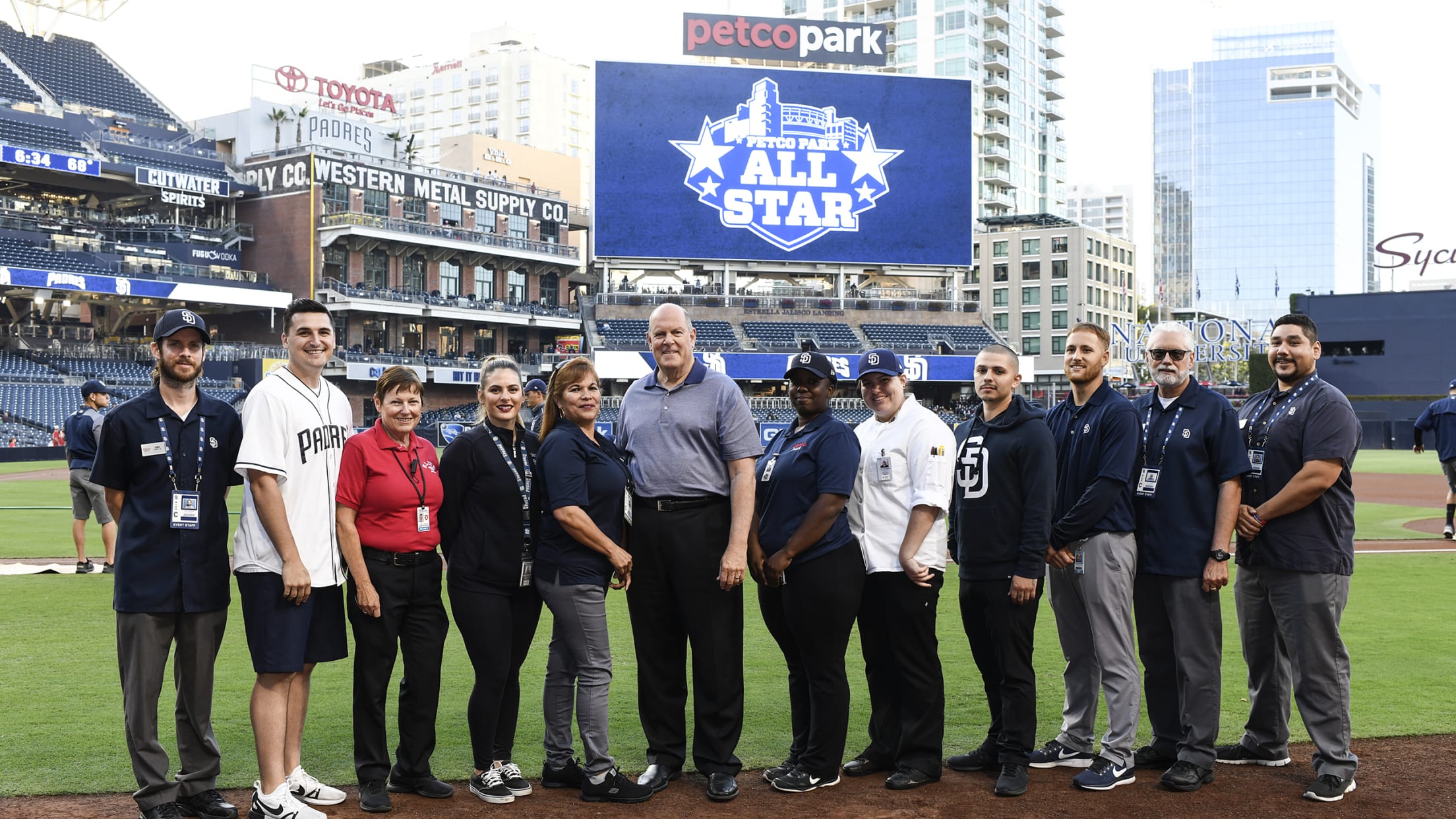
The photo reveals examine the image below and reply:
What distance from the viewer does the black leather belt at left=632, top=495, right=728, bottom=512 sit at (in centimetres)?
550

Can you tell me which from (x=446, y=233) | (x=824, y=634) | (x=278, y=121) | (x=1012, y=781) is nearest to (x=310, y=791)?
(x=824, y=634)

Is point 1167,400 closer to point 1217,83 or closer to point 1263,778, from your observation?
point 1263,778

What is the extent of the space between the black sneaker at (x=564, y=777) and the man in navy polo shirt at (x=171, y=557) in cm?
143

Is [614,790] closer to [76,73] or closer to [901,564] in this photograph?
[901,564]

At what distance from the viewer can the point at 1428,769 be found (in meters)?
5.64

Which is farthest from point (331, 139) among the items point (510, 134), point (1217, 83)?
point (1217, 83)

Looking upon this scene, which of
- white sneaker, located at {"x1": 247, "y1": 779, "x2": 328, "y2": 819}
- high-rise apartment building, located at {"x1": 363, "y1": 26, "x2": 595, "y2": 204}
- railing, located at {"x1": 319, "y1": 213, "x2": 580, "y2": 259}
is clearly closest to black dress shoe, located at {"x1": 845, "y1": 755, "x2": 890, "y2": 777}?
white sneaker, located at {"x1": 247, "y1": 779, "x2": 328, "y2": 819}

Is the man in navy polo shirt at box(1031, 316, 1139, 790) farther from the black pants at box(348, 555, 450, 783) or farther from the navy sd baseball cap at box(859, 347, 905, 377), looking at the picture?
the black pants at box(348, 555, 450, 783)

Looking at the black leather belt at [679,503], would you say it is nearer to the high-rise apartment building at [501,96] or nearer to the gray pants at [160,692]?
the gray pants at [160,692]

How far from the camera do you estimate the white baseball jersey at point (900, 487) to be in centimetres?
559

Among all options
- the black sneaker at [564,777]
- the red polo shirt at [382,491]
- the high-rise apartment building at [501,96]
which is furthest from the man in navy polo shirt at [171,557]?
the high-rise apartment building at [501,96]

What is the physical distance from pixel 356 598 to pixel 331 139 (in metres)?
69.7

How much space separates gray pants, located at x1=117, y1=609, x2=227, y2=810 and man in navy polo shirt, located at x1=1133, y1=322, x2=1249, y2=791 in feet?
14.7

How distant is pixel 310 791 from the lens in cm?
522
